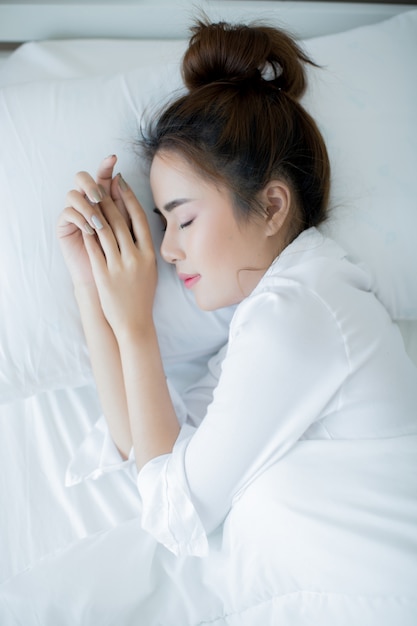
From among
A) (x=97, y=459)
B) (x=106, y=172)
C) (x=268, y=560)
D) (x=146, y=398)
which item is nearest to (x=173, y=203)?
(x=106, y=172)

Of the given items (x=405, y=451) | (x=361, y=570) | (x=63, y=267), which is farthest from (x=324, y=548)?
(x=63, y=267)

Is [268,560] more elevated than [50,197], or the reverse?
[50,197]

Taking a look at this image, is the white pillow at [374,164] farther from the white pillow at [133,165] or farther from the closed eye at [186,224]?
the closed eye at [186,224]

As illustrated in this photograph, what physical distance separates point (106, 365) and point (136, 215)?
30 cm

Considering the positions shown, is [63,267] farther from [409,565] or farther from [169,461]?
[409,565]

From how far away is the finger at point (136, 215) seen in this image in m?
1.07

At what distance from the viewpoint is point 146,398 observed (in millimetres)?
1043

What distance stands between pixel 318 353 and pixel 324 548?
0.98ft

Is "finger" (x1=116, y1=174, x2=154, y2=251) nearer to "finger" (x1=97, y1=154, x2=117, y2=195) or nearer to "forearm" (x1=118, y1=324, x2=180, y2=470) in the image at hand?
"finger" (x1=97, y1=154, x2=117, y2=195)

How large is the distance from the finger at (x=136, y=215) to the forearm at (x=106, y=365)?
0.43 ft

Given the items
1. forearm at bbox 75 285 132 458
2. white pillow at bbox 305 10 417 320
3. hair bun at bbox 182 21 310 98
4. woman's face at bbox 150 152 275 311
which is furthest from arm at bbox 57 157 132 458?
white pillow at bbox 305 10 417 320

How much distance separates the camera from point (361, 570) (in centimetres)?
84

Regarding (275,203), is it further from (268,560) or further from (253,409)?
(268,560)

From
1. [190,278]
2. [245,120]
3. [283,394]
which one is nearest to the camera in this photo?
[283,394]
